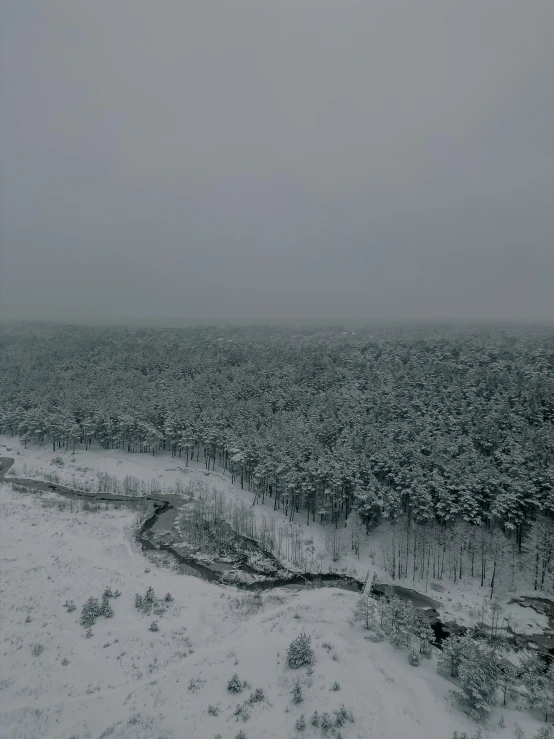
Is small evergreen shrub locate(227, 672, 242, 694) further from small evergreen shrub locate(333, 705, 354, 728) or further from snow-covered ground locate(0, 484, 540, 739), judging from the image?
small evergreen shrub locate(333, 705, 354, 728)

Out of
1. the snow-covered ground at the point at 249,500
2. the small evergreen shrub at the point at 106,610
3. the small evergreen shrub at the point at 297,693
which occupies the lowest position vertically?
the snow-covered ground at the point at 249,500

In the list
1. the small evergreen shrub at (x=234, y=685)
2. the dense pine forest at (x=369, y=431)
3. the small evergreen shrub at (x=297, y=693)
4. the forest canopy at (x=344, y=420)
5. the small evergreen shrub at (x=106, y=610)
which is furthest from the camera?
the forest canopy at (x=344, y=420)

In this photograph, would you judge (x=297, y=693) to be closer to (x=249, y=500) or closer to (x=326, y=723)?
(x=326, y=723)

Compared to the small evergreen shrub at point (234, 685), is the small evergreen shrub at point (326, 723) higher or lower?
higher

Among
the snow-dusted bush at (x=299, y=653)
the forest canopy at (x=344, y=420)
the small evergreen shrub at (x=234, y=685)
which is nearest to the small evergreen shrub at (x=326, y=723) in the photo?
the snow-dusted bush at (x=299, y=653)

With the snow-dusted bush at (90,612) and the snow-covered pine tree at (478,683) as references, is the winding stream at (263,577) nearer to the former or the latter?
the snow-covered pine tree at (478,683)

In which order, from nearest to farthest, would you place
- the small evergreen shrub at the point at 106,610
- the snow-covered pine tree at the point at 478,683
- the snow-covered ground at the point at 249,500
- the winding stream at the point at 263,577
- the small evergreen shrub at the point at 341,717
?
1. the small evergreen shrub at the point at 341,717
2. the snow-covered pine tree at the point at 478,683
3. the small evergreen shrub at the point at 106,610
4. the winding stream at the point at 263,577
5. the snow-covered ground at the point at 249,500

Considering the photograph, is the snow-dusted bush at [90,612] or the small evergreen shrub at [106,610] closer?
the snow-dusted bush at [90,612]
